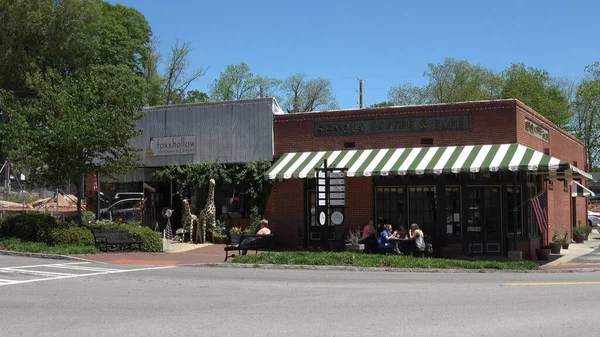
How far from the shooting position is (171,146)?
2731 cm

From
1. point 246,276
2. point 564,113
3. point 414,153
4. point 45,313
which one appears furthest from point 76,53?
point 564,113

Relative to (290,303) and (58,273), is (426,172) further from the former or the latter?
(58,273)

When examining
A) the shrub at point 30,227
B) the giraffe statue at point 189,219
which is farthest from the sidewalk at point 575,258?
the shrub at point 30,227

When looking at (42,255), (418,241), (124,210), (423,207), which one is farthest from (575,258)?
(124,210)

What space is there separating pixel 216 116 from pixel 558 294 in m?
17.6

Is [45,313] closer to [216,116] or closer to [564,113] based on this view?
[216,116]

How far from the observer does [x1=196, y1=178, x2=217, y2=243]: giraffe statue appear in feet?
83.9

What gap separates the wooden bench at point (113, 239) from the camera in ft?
71.3

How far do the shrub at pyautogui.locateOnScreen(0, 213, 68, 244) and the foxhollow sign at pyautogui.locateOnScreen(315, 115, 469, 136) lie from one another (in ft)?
34.4

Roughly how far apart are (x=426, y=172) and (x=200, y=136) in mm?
10820

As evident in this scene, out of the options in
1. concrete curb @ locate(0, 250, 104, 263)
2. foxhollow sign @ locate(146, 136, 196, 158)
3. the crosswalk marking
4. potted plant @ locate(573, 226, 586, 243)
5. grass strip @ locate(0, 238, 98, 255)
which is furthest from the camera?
potted plant @ locate(573, 226, 586, 243)

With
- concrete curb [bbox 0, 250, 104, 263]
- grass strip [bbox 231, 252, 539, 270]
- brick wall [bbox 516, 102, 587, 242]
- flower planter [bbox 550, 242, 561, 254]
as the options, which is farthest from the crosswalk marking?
flower planter [bbox 550, 242, 561, 254]

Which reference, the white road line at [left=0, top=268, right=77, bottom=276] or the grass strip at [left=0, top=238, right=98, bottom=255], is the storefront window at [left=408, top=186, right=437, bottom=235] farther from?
the white road line at [left=0, top=268, right=77, bottom=276]

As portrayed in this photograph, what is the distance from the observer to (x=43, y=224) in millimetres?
22812
